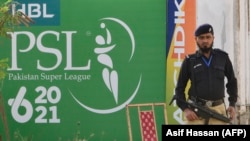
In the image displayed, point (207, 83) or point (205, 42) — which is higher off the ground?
point (205, 42)

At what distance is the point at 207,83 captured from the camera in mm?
8398

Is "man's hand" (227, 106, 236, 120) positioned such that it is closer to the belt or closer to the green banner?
the belt

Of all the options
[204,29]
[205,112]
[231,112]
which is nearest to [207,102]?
[205,112]

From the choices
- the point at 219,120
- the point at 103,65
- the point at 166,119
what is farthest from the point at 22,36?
the point at 219,120

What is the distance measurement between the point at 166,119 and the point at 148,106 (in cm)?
34

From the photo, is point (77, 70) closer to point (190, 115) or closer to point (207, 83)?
point (190, 115)

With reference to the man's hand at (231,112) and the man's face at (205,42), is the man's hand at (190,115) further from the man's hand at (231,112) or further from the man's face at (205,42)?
the man's face at (205,42)

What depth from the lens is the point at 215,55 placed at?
8.43m

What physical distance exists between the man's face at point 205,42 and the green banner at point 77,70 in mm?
780

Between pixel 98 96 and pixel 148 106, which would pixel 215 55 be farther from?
pixel 98 96

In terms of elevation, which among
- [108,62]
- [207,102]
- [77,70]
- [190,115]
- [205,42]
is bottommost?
[190,115]

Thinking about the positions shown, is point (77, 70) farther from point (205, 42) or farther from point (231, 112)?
point (231, 112)

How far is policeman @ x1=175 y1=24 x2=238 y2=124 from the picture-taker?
27.6ft

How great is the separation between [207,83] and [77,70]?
202 cm
